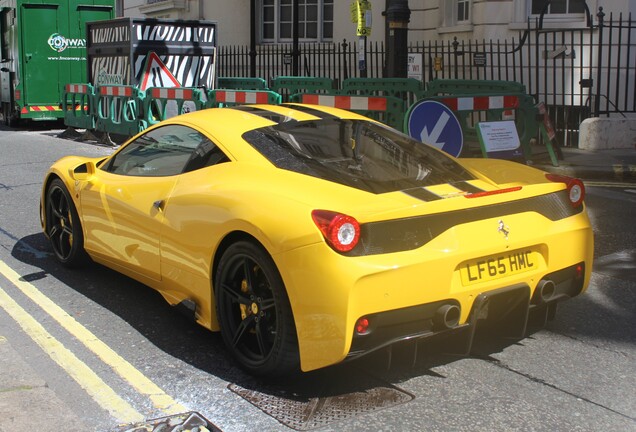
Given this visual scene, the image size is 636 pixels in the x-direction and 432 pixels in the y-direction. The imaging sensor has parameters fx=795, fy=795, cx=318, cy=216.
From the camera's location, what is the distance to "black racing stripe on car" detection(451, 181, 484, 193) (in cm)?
429

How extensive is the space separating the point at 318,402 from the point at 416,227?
0.99 metres

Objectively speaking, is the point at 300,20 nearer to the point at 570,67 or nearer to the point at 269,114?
the point at 570,67

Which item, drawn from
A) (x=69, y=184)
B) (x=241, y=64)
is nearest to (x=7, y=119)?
(x=241, y=64)

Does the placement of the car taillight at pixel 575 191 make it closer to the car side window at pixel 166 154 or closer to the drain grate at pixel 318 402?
the drain grate at pixel 318 402

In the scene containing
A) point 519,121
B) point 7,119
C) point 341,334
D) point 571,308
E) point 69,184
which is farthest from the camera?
point 7,119

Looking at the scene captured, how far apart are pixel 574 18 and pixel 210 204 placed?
12.4 m

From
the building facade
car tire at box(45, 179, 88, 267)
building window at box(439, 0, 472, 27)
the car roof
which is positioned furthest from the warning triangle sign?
the car roof

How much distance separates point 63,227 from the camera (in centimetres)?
620

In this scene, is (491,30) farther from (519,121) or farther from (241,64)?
(241,64)

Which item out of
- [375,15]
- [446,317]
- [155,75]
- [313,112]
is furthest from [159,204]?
[375,15]

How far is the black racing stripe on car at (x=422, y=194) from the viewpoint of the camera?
402 cm

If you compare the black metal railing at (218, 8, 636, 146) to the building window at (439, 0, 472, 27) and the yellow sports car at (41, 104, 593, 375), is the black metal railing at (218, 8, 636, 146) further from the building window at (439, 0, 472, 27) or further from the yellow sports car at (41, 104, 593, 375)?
the yellow sports car at (41, 104, 593, 375)

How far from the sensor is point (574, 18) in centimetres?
1495

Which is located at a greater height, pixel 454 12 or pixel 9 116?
pixel 454 12
